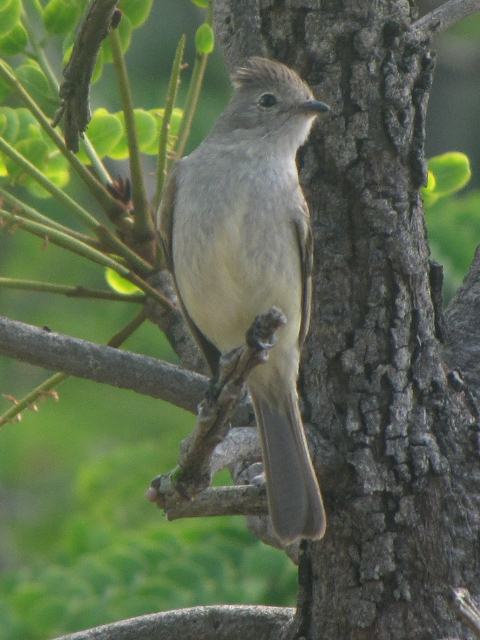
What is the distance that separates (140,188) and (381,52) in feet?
2.66

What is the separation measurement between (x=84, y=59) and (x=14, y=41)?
0.73 meters

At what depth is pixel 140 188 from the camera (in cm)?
368

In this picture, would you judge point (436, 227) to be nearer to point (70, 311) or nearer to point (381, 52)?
point (381, 52)

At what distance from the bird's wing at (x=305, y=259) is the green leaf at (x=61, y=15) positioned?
35.7 inches

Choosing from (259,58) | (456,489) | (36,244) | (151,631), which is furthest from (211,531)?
(36,244)

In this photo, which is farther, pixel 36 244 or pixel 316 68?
pixel 36 244

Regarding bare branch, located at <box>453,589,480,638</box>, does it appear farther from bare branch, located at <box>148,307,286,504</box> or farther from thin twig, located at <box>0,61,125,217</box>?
thin twig, located at <box>0,61,125,217</box>

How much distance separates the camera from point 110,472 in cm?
535

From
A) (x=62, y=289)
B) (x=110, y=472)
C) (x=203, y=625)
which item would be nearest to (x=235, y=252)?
(x=62, y=289)

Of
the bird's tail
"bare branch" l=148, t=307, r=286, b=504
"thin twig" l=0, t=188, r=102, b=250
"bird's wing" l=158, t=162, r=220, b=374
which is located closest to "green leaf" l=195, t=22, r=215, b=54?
"bird's wing" l=158, t=162, r=220, b=374

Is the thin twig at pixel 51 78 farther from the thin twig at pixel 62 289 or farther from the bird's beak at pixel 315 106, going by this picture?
the bird's beak at pixel 315 106

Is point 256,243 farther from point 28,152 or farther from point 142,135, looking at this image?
point 28,152

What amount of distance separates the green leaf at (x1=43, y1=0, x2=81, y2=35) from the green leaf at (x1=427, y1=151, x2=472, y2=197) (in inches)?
47.8

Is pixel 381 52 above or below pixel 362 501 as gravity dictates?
above
